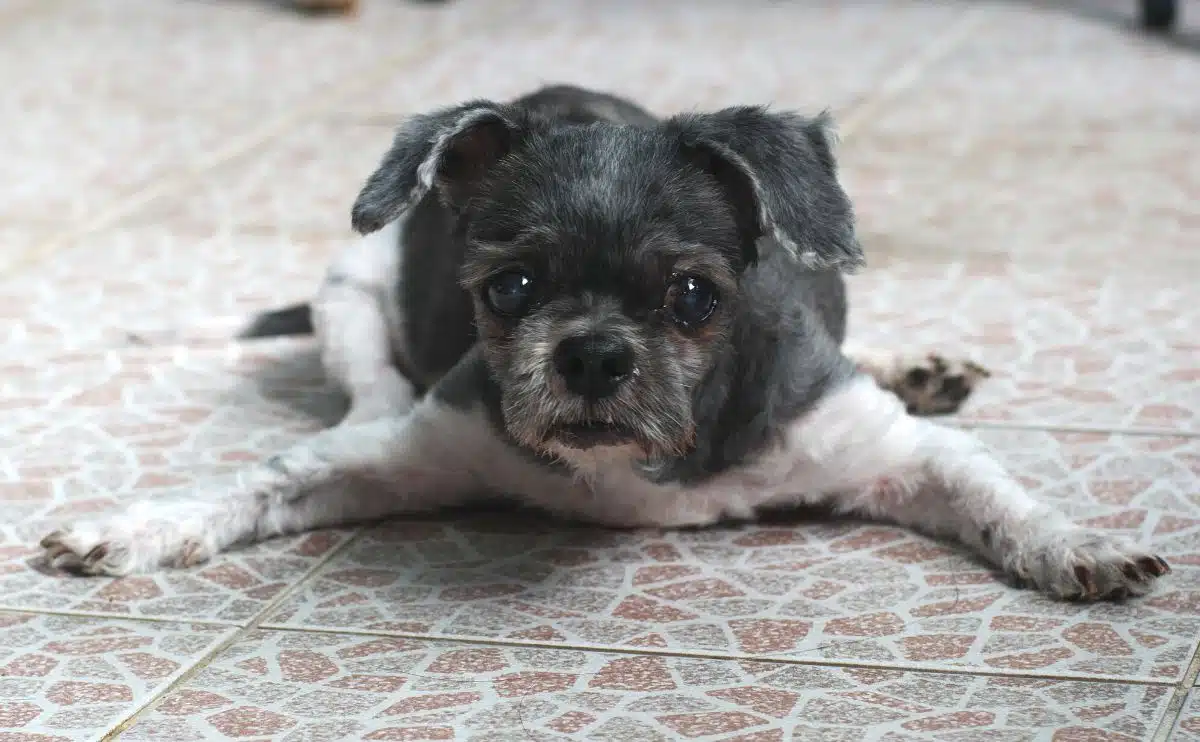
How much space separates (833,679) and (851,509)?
30.8 inches

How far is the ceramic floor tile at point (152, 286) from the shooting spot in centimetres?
511

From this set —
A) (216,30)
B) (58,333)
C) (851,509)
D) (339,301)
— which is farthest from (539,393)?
(216,30)

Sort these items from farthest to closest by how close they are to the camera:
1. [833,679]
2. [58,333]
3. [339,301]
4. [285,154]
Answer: [285,154] < [58,333] < [339,301] < [833,679]

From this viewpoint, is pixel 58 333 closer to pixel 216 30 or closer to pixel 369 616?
pixel 369 616

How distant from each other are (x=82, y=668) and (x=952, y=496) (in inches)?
69.0

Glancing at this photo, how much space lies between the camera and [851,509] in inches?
148

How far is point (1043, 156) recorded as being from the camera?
23.0ft

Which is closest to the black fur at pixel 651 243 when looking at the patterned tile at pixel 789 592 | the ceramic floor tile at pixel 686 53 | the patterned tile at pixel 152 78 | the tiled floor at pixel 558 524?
the patterned tile at pixel 789 592

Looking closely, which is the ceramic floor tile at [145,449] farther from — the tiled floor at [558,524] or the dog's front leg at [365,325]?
the dog's front leg at [365,325]

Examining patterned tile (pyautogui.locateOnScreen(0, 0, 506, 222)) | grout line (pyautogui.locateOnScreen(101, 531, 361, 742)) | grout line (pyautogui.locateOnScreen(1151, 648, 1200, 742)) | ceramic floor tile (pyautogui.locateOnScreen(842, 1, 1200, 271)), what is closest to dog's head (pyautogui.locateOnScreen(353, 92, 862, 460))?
grout line (pyautogui.locateOnScreen(101, 531, 361, 742))

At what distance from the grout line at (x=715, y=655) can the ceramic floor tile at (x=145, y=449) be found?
0.77 feet

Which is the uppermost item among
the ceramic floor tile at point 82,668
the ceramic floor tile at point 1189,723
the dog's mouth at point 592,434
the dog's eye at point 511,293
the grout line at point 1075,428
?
the dog's eye at point 511,293

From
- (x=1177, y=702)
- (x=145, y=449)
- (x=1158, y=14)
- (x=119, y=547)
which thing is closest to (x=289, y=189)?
(x=145, y=449)

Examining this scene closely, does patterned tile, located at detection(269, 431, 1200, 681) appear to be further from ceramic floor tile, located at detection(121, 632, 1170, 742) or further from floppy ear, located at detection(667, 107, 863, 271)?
floppy ear, located at detection(667, 107, 863, 271)
